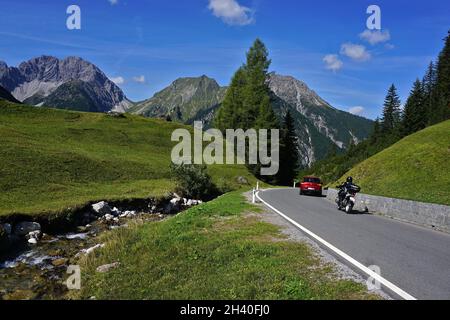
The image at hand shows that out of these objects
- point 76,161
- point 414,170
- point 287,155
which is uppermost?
point 287,155

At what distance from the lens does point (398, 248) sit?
11.3 meters

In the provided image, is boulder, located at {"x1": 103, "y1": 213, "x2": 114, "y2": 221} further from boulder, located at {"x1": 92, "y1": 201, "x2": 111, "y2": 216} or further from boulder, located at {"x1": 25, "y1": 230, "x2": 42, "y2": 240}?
boulder, located at {"x1": 25, "y1": 230, "x2": 42, "y2": 240}

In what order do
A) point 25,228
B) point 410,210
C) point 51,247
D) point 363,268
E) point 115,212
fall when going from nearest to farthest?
point 363,268
point 51,247
point 410,210
point 25,228
point 115,212

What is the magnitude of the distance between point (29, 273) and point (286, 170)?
58127mm

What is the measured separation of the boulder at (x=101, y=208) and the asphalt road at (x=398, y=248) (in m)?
14.1

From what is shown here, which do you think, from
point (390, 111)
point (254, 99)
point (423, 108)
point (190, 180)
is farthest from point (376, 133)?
point (190, 180)

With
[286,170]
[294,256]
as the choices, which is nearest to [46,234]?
[294,256]

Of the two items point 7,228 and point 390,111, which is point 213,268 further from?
point 390,111

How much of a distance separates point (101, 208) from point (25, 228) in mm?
6782

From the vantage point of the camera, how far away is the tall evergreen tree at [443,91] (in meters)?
71.6

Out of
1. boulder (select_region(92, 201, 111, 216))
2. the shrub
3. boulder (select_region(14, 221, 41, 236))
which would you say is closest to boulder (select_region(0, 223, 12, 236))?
boulder (select_region(14, 221, 41, 236))

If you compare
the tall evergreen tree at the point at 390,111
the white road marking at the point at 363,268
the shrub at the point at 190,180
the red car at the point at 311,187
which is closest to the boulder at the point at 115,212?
the shrub at the point at 190,180

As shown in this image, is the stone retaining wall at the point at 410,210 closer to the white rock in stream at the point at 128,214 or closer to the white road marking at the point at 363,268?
the white road marking at the point at 363,268

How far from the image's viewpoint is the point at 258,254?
33.9 ft
